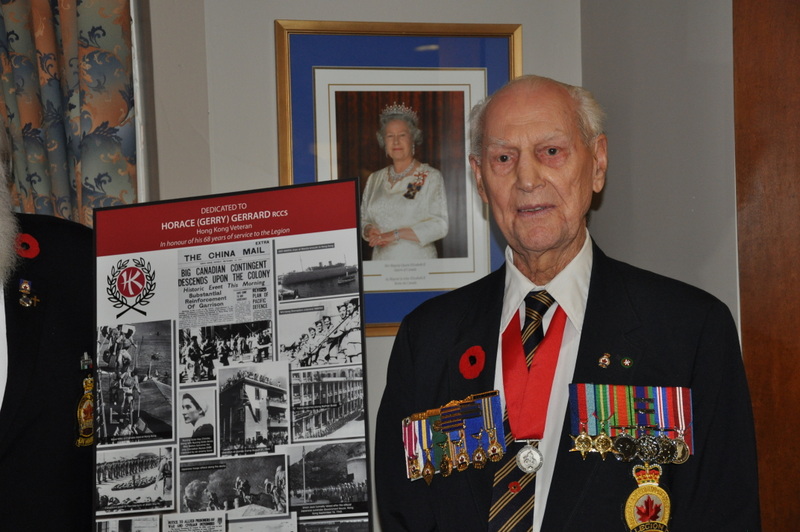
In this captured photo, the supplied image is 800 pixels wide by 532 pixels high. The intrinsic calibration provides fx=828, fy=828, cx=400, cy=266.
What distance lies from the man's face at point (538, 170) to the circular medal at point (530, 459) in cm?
44

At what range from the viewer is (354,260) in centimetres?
197

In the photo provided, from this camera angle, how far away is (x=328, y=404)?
6.40ft

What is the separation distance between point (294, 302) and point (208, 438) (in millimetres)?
382

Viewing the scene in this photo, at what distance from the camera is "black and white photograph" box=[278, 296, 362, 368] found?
196 cm

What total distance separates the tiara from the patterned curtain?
0.89 meters

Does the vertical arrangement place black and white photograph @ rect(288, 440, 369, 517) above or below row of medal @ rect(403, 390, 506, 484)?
below

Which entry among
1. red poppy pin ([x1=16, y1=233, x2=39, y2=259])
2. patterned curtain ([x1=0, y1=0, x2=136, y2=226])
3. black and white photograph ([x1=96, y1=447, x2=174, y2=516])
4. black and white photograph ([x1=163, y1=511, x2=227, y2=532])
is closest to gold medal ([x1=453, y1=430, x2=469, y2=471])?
black and white photograph ([x1=163, y1=511, x2=227, y2=532])

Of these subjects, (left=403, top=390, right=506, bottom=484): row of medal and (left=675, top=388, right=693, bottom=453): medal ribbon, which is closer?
(left=675, top=388, right=693, bottom=453): medal ribbon

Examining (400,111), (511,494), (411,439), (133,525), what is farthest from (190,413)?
(400,111)

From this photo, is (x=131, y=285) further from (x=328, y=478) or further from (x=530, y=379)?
(x=530, y=379)

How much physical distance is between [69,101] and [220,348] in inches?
54.0

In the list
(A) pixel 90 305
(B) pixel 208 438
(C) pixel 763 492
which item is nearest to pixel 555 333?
(C) pixel 763 492

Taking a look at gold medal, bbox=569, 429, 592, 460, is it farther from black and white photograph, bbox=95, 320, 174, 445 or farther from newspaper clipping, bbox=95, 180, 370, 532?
black and white photograph, bbox=95, 320, 174, 445

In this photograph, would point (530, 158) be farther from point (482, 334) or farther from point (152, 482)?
point (152, 482)
